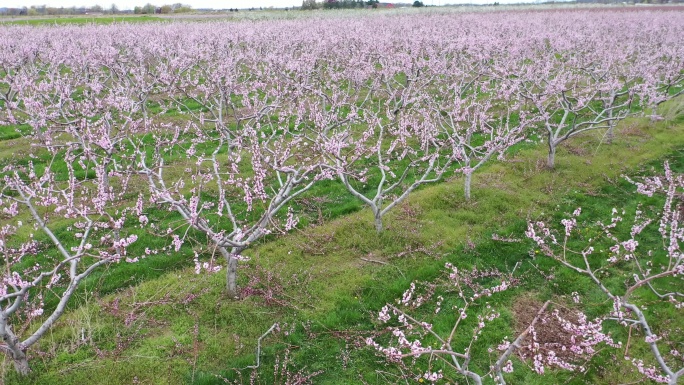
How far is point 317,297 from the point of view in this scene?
7.58 metres

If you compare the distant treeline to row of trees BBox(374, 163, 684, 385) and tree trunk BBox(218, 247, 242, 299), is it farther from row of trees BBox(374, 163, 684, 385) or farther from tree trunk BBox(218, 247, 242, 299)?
row of trees BBox(374, 163, 684, 385)

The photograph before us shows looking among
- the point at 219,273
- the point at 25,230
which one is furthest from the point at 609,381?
the point at 25,230

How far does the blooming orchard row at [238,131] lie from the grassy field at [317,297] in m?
0.52

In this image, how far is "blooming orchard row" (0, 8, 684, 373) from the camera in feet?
23.7

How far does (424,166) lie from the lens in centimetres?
1316

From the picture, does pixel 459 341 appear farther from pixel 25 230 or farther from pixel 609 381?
pixel 25 230

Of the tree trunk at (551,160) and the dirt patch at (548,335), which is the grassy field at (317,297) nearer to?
the dirt patch at (548,335)

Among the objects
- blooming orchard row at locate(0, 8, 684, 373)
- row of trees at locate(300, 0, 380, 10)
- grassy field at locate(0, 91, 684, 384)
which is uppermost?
row of trees at locate(300, 0, 380, 10)

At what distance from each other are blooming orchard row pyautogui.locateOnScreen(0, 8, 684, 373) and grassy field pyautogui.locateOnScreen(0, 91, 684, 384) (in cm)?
52

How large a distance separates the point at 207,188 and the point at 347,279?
552 cm

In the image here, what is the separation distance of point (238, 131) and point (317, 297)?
4.46 m

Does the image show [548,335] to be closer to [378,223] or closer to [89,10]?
[378,223]

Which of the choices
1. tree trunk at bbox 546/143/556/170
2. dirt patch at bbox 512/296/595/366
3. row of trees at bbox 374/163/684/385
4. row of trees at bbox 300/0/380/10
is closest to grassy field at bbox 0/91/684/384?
dirt patch at bbox 512/296/595/366

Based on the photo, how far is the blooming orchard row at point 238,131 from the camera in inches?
285
